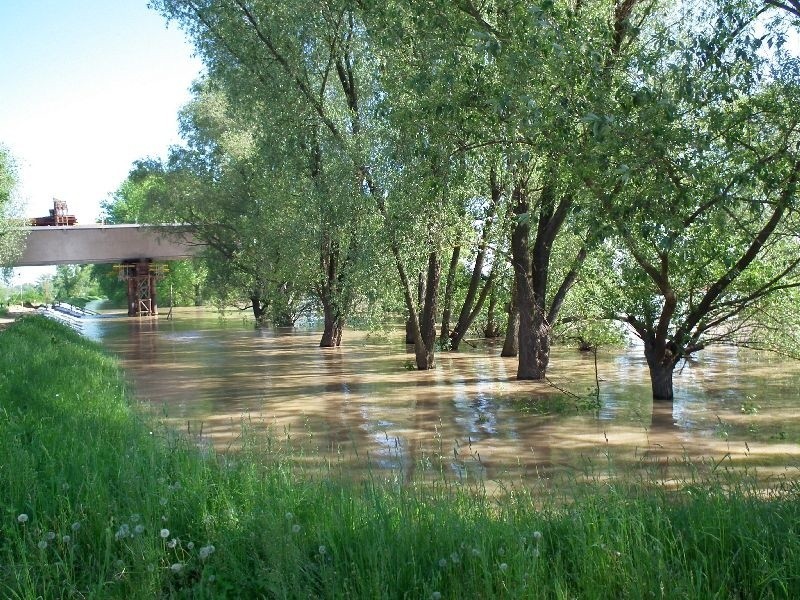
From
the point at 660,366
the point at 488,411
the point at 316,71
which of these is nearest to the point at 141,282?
the point at 316,71

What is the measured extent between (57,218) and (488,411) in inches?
2169

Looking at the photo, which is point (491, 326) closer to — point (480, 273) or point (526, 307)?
point (480, 273)

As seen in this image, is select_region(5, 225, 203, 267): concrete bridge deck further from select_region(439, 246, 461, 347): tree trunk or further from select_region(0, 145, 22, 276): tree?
select_region(439, 246, 461, 347): tree trunk

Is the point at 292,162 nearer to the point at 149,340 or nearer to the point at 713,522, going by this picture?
the point at 149,340

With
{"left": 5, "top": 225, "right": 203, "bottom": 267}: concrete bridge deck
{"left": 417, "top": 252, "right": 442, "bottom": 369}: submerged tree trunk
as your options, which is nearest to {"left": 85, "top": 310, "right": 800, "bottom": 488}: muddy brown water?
{"left": 417, "top": 252, "right": 442, "bottom": 369}: submerged tree trunk

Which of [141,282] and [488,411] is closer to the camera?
[488,411]

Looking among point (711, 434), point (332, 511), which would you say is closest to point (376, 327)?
point (711, 434)

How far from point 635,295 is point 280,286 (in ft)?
67.3

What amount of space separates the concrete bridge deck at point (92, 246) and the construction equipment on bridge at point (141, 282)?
0.96 metres

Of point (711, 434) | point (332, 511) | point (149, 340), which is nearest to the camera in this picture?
point (332, 511)

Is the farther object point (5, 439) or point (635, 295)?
point (635, 295)

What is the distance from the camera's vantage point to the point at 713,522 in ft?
16.5

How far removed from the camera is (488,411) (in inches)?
632

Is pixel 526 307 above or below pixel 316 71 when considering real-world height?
below
